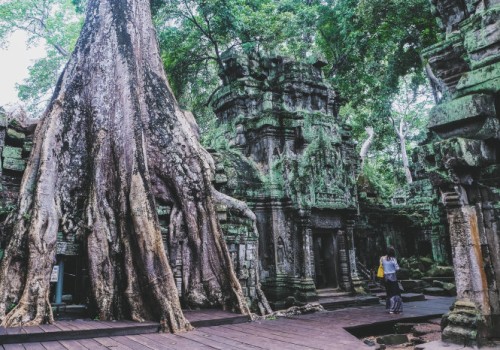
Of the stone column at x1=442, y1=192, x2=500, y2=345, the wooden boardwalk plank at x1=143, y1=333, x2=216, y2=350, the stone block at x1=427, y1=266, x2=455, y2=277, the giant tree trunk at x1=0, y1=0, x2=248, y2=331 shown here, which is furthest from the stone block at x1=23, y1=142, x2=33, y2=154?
the stone block at x1=427, y1=266, x2=455, y2=277

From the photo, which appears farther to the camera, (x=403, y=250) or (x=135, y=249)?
(x=403, y=250)

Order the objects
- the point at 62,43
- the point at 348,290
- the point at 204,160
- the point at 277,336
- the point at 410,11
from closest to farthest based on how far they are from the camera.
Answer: the point at 277,336 → the point at 204,160 → the point at 348,290 → the point at 410,11 → the point at 62,43

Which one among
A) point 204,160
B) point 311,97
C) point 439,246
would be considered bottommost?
point 439,246

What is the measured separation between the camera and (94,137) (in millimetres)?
5891

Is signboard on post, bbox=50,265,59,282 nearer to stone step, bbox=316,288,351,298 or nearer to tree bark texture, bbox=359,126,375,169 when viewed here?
stone step, bbox=316,288,351,298

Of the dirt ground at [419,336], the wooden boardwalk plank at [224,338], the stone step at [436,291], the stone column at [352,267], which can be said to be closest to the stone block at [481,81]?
the dirt ground at [419,336]

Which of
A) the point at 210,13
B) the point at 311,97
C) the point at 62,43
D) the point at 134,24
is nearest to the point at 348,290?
the point at 311,97

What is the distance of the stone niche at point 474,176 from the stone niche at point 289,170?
14.6 ft

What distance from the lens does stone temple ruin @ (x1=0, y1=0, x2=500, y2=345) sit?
3.78 m

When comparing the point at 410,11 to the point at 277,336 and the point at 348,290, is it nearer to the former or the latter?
the point at 348,290

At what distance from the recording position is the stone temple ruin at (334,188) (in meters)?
3.78

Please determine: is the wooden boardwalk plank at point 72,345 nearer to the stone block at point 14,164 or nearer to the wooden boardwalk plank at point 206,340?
the wooden boardwalk plank at point 206,340

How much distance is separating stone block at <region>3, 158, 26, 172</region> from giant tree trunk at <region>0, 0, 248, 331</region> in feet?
1.99

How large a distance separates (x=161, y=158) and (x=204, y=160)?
27.6 inches
